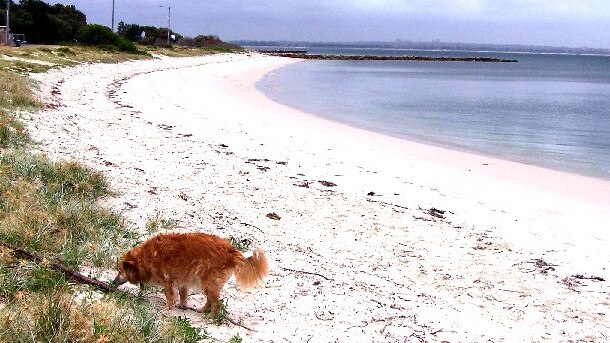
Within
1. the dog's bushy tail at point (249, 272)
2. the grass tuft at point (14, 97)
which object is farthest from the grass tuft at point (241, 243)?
the grass tuft at point (14, 97)

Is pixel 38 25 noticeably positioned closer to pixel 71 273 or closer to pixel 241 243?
pixel 241 243

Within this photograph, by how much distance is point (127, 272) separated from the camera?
13.4 ft

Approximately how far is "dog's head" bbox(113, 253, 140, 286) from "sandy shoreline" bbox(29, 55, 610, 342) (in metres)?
0.51

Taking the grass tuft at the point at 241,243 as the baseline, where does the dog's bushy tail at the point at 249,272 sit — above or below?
above

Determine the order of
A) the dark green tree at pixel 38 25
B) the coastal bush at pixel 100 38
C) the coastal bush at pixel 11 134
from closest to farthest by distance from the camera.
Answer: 1. the coastal bush at pixel 11 134
2. the coastal bush at pixel 100 38
3. the dark green tree at pixel 38 25

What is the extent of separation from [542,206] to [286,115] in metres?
11.9

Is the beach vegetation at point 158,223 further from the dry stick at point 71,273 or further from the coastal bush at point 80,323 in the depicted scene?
the coastal bush at point 80,323

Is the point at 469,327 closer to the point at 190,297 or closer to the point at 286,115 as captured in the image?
the point at 190,297

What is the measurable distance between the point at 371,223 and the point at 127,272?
3.79m

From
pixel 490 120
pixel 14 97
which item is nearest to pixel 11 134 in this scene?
pixel 14 97

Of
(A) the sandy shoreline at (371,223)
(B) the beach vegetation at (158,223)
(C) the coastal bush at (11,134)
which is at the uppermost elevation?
(C) the coastal bush at (11,134)

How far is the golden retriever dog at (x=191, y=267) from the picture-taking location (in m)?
4.00

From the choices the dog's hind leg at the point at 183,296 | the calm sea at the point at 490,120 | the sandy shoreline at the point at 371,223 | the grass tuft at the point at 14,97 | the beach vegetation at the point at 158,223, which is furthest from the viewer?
the calm sea at the point at 490,120

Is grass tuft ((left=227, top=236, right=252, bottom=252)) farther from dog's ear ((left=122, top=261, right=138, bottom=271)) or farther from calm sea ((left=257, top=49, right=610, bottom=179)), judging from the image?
calm sea ((left=257, top=49, right=610, bottom=179))
